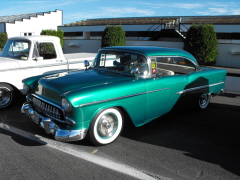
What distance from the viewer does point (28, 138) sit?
407 cm

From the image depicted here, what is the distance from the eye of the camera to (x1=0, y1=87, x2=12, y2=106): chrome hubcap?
5.65m

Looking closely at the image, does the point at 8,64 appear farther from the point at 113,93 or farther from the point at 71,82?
the point at 113,93

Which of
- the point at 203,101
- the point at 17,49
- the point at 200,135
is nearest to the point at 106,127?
the point at 200,135

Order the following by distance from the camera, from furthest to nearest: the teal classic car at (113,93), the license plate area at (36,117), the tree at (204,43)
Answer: the tree at (204,43), the license plate area at (36,117), the teal classic car at (113,93)

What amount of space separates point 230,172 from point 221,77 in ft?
10.4

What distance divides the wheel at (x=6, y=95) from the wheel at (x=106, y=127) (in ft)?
9.71

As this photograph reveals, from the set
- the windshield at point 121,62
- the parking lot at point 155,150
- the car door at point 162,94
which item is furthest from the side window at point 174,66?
the parking lot at point 155,150

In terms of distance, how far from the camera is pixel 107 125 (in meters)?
3.82

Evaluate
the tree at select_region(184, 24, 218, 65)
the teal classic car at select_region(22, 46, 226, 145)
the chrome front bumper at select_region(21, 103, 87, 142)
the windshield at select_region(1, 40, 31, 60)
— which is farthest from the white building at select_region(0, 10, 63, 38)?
the chrome front bumper at select_region(21, 103, 87, 142)

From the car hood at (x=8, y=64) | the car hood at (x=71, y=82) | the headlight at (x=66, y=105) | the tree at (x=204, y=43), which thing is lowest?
the headlight at (x=66, y=105)

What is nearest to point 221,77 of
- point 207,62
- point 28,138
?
point 28,138

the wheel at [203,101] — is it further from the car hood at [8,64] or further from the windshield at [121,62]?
the car hood at [8,64]

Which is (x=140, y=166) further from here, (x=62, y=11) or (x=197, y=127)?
(x=62, y=11)

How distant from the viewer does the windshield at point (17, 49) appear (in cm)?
620
